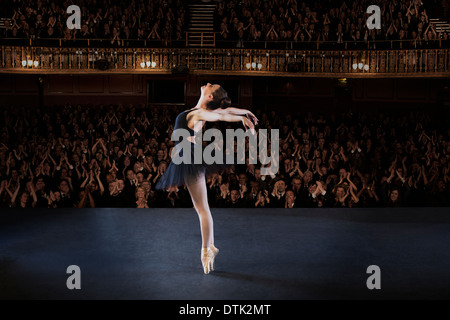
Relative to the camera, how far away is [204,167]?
4.55 metres

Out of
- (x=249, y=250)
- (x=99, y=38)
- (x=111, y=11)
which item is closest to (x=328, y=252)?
(x=249, y=250)

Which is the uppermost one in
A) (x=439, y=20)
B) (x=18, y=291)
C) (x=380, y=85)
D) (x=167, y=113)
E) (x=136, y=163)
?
(x=439, y=20)

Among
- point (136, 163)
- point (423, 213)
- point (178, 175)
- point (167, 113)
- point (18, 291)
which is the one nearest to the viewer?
point (18, 291)

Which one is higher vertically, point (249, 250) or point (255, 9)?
point (255, 9)

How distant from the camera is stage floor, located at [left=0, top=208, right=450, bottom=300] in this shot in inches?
154

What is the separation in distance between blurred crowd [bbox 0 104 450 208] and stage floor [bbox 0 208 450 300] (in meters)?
0.81

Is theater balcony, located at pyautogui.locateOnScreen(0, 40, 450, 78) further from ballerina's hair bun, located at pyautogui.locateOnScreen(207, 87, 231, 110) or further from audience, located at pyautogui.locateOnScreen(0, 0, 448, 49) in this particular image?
ballerina's hair bun, located at pyautogui.locateOnScreen(207, 87, 231, 110)

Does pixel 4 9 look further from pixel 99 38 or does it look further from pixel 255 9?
pixel 255 9

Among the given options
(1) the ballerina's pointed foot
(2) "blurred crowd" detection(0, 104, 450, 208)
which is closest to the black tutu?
(1) the ballerina's pointed foot

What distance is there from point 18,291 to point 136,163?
4.73 m

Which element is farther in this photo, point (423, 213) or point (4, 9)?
point (4, 9)

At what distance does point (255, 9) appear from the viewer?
53.7 ft

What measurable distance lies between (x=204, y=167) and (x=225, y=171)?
3.60 meters

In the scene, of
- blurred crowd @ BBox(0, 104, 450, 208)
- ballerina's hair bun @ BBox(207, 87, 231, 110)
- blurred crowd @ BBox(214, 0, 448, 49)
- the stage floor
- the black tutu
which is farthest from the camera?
blurred crowd @ BBox(214, 0, 448, 49)
